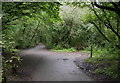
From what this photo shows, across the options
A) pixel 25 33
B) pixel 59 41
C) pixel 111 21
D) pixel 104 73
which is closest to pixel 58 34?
pixel 59 41

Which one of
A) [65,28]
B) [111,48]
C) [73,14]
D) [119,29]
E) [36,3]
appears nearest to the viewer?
[36,3]

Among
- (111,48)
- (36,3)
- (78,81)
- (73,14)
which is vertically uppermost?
(73,14)

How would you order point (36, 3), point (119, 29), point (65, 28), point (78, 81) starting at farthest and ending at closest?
point (65, 28)
point (119, 29)
point (78, 81)
point (36, 3)

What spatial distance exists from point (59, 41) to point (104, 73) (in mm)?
14410

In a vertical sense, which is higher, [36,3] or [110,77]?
[36,3]

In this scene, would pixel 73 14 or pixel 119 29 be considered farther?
pixel 73 14

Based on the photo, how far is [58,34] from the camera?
20.7m

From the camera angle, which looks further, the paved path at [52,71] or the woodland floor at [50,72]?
the paved path at [52,71]

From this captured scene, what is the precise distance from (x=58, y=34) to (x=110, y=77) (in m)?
15.2

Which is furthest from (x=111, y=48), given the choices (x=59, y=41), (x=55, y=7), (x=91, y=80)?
(x=59, y=41)

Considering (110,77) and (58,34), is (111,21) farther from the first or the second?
(58,34)

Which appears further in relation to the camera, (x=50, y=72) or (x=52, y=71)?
(x=52, y=71)

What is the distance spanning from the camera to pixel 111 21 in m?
7.93

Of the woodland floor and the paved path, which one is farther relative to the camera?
the paved path
